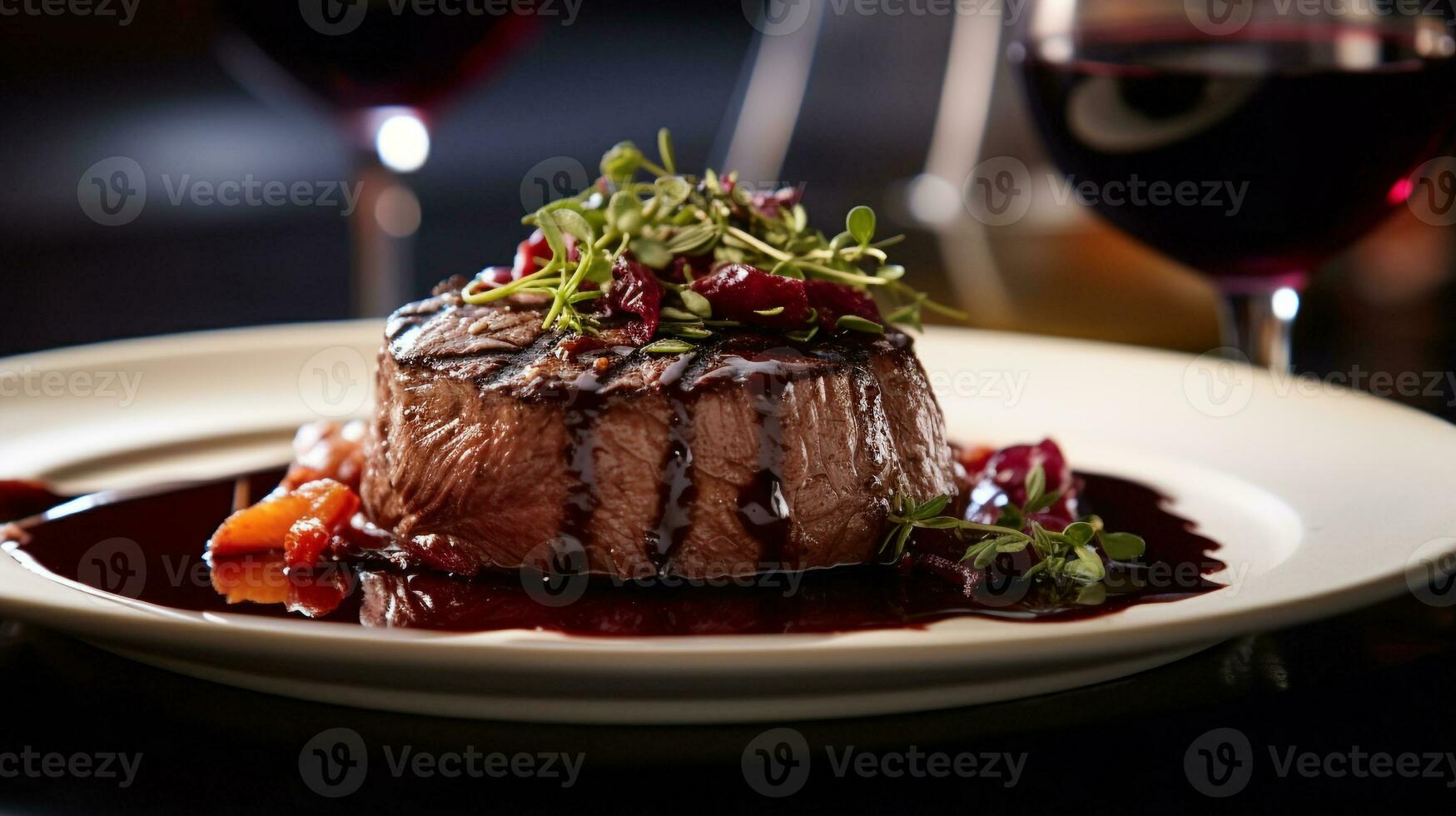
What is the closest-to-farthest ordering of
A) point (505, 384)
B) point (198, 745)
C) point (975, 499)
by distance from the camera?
point (198, 745) → point (505, 384) → point (975, 499)

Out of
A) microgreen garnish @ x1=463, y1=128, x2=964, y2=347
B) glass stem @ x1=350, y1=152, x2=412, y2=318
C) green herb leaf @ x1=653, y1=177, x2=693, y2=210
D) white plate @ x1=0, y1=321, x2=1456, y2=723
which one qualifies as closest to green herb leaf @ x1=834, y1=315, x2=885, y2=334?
microgreen garnish @ x1=463, y1=128, x2=964, y2=347

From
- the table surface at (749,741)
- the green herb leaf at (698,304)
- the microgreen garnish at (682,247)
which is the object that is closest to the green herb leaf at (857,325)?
the microgreen garnish at (682,247)

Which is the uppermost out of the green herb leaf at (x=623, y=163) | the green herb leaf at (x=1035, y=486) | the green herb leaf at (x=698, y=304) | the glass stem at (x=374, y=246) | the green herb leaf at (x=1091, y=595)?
the glass stem at (x=374, y=246)

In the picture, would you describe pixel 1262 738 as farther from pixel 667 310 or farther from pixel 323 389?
pixel 323 389

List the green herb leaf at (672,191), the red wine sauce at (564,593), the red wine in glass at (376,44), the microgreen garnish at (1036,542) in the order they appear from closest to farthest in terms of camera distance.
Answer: the red wine sauce at (564,593) < the microgreen garnish at (1036,542) < the green herb leaf at (672,191) < the red wine in glass at (376,44)

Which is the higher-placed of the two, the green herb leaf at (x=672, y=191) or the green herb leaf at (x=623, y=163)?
the green herb leaf at (x=623, y=163)

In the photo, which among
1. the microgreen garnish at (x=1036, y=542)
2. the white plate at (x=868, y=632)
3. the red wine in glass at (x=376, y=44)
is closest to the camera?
the white plate at (x=868, y=632)

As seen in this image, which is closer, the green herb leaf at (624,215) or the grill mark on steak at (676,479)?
the grill mark on steak at (676,479)

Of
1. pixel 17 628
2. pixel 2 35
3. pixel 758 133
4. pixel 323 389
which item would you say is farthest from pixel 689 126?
pixel 17 628

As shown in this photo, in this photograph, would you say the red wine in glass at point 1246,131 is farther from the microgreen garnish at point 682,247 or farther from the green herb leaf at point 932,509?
the green herb leaf at point 932,509
